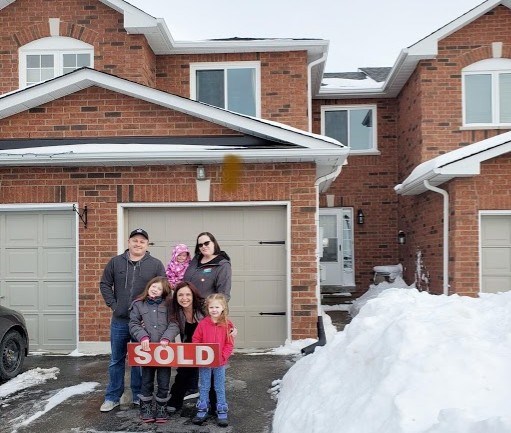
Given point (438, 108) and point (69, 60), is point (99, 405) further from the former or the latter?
point (438, 108)

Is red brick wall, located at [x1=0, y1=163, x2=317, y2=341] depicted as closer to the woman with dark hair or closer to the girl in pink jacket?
the woman with dark hair

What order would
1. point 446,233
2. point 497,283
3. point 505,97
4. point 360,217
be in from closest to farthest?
point 497,283 < point 446,233 < point 505,97 < point 360,217

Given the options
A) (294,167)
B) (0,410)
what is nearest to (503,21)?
(294,167)

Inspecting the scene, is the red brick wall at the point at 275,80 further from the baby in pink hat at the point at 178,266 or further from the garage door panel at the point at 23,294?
the baby in pink hat at the point at 178,266

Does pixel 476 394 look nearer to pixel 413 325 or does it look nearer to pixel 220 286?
pixel 413 325

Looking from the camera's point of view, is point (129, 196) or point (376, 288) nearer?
point (129, 196)

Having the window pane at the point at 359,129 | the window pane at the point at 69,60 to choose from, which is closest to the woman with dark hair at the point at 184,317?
the window pane at the point at 69,60

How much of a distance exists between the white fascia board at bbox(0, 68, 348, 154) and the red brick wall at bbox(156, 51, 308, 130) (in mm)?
3559

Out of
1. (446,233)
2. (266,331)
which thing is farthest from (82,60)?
(446,233)

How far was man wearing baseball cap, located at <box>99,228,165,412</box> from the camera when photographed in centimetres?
538

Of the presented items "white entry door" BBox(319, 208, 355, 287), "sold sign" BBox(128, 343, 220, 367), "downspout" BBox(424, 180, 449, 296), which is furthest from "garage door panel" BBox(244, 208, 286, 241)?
"white entry door" BBox(319, 208, 355, 287)

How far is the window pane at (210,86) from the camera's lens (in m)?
11.8

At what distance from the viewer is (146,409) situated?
505cm

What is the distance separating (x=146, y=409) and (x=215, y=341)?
3.16ft
